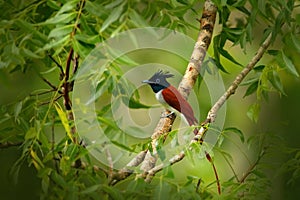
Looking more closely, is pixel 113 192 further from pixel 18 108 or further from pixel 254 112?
pixel 254 112

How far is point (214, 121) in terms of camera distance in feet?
4.35

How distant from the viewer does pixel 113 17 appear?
90cm

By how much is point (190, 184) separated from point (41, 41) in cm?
33

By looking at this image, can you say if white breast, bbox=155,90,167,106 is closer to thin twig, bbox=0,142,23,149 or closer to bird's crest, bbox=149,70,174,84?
bird's crest, bbox=149,70,174,84

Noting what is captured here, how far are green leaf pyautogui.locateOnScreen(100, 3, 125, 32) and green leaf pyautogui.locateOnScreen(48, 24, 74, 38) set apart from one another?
0.08m

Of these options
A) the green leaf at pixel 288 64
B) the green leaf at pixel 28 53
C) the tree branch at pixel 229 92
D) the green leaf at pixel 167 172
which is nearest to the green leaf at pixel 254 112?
the tree branch at pixel 229 92

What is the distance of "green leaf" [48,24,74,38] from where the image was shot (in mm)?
949

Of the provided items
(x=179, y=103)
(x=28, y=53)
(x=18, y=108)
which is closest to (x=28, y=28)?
(x=28, y=53)

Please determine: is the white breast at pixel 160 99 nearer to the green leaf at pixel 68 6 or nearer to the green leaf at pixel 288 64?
the green leaf at pixel 288 64

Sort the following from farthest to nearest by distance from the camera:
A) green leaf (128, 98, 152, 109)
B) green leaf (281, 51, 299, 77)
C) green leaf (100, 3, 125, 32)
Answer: green leaf (281, 51, 299, 77), green leaf (128, 98, 152, 109), green leaf (100, 3, 125, 32)

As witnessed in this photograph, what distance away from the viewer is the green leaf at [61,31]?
3.11 ft

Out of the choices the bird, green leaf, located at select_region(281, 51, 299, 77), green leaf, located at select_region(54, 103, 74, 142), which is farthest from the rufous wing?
green leaf, located at select_region(54, 103, 74, 142)

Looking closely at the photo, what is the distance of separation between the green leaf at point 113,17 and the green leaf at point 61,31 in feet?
0.26

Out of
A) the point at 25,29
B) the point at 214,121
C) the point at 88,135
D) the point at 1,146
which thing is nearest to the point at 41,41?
the point at 25,29
